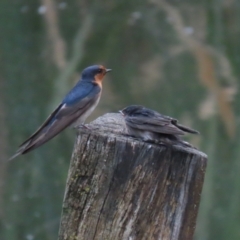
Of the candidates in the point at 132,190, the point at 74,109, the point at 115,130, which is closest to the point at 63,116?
the point at 74,109

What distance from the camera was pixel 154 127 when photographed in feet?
9.89

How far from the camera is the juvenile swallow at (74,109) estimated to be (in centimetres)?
388

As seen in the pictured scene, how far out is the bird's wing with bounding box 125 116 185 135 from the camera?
9.62 ft

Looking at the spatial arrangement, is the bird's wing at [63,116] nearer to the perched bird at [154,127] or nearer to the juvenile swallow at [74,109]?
the juvenile swallow at [74,109]

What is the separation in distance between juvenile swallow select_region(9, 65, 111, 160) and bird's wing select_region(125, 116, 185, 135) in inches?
29.0

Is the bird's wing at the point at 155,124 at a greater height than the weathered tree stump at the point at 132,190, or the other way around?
the bird's wing at the point at 155,124

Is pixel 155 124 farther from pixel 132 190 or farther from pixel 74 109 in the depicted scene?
pixel 74 109

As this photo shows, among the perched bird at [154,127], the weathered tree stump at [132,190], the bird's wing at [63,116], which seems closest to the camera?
the weathered tree stump at [132,190]

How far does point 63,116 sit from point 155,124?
1.16 m

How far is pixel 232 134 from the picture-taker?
682 centimetres

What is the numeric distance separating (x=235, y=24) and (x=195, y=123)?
953 millimetres

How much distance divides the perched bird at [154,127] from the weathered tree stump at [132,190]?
18cm

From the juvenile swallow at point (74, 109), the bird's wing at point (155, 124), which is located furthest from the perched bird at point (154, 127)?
the juvenile swallow at point (74, 109)

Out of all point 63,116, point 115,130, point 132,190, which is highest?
point 63,116
